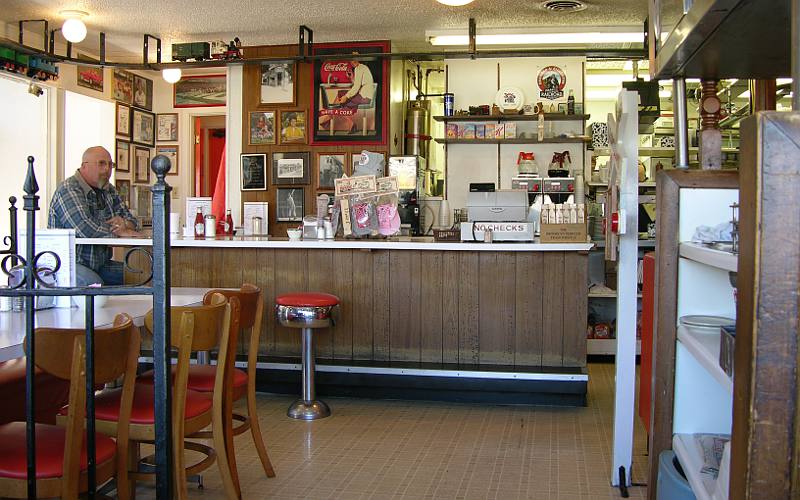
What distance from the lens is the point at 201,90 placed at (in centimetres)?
1075

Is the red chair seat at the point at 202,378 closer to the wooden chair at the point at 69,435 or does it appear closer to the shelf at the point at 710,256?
the wooden chair at the point at 69,435

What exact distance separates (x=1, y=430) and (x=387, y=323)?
338 centimetres

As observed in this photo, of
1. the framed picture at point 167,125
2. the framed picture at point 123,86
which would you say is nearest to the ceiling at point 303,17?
the framed picture at point 123,86

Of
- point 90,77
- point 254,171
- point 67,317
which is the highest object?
point 90,77

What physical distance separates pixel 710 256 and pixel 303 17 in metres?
6.72

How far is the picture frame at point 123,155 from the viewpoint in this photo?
9930 mm

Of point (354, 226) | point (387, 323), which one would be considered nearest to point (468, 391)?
point (387, 323)

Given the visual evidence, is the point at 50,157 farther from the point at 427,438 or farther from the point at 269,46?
the point at 427,438

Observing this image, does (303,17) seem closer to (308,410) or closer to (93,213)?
(93,213)

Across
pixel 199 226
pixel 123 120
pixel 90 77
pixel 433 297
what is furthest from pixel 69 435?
pixel 123 120

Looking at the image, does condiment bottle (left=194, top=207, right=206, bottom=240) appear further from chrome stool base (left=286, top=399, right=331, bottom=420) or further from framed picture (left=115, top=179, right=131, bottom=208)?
framed picture (left=115, top=179, right=131, bottom=208)

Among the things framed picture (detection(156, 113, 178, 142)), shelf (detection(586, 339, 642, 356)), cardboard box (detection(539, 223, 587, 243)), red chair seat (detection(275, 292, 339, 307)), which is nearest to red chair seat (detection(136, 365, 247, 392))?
red chair seat (detection(275, 292, 339, 307))

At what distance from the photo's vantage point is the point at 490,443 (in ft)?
14.9

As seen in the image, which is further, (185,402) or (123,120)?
(123,120)
